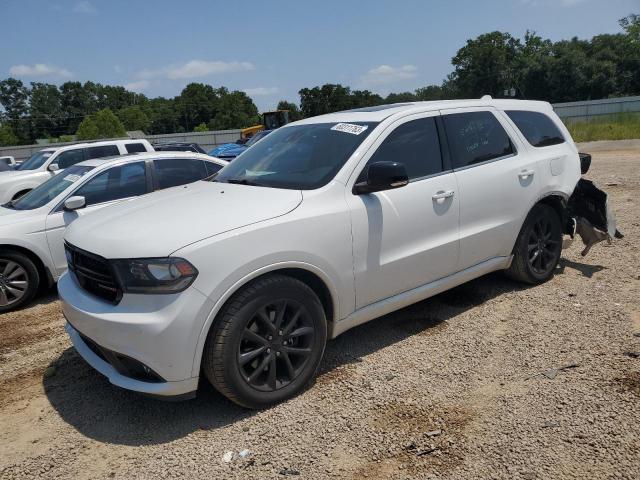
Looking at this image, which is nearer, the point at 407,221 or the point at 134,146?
the point at 407,221

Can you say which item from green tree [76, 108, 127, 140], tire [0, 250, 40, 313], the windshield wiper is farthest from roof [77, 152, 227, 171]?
green tree [76, 108, 127, 140]

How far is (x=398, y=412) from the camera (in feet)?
10.2

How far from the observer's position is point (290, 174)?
3.74m

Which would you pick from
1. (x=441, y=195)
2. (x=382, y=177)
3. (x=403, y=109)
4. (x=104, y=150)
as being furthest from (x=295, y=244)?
(x=104, y=150)

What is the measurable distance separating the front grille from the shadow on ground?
0.82m

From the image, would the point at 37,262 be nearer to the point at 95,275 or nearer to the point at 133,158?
the point at 133,158

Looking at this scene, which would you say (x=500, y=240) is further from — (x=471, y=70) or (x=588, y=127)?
(x=471, y=70)

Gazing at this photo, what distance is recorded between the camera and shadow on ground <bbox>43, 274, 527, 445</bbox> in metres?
3.10

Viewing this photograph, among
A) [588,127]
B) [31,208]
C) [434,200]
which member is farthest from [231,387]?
[588,127]

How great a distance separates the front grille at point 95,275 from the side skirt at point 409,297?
4.79ft

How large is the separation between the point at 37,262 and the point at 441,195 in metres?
4.56

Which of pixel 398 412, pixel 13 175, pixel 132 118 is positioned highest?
pixel 132 118

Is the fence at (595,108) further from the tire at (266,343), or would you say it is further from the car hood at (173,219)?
the tire at (266,343)

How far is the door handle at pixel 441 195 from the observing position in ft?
12.8
